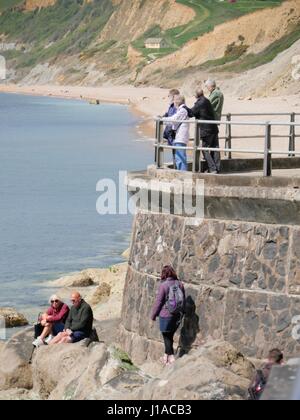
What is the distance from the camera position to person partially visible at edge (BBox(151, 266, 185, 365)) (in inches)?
538

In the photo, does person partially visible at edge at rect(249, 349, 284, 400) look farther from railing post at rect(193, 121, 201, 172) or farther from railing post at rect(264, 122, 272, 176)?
railing post at rect(193, 121, 201, 172)

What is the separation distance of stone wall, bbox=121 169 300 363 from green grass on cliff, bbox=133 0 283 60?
134 metres

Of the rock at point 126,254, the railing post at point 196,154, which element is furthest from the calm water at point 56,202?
the railing post at point 196,154

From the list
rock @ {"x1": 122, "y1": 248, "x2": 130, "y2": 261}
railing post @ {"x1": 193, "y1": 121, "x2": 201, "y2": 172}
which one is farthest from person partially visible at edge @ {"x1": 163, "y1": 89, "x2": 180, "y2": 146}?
rock @ {"x1": 122, "y1": 248, "x2": 130, "y2": 261}

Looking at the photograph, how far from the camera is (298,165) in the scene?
17391mm

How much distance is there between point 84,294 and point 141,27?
16837cm

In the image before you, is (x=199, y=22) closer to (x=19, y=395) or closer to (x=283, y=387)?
(x=19, y=395)

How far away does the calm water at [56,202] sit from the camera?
84.6 feet

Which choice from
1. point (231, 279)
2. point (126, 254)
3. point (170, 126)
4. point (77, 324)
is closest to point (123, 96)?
point (126, 254)

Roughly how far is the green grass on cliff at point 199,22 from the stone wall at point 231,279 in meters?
134

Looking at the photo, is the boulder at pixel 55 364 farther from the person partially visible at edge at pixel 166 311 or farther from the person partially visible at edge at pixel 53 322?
the person partially visible at edge at pixel 166 311

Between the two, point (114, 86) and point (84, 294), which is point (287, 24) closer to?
point (114, 86)

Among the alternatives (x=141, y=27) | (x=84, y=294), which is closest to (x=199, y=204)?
(x=84, y=294)

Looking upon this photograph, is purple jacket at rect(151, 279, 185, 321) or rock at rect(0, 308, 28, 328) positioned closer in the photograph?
purple jacket at rect(151, 279, 185, 321)
